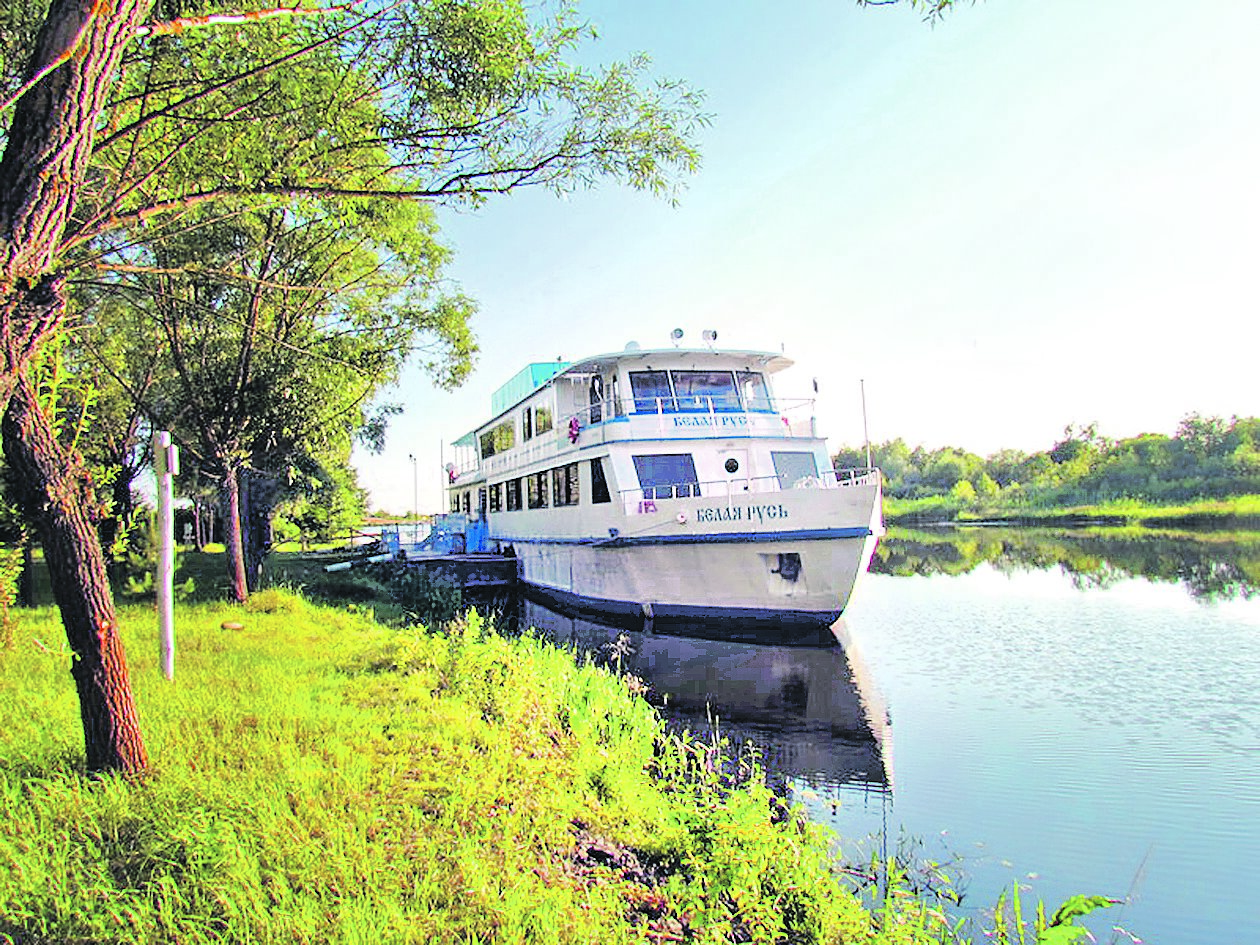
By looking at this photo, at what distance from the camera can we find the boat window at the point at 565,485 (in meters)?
18.6

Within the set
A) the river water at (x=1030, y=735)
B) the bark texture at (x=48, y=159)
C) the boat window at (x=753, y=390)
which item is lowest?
the river water at (x=1030, y=735)

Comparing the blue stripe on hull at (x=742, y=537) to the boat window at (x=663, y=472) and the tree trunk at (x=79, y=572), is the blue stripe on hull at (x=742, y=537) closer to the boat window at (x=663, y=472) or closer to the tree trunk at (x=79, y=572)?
the boat window at (x=663, y=472)

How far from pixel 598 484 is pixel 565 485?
7.67 ft

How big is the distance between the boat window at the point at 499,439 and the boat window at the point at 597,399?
6.36 m

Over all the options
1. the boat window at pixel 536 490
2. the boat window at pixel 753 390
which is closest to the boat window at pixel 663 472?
the boat window at pixel 753 390

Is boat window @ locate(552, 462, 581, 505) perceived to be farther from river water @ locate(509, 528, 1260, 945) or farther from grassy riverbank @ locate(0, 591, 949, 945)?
grassy riverbank @ locate(0, 591, 949, 945)

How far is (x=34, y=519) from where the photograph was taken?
13.6 feet

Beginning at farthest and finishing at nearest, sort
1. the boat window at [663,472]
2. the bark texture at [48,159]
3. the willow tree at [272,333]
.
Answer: the boat window at [663,472] → the willow tree at [272,333] → the bark texture at [48,159]

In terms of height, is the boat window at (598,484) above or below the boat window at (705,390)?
below

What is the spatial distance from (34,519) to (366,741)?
8.30 ft

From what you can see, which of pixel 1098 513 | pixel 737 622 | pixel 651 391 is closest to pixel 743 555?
pixel 737 622

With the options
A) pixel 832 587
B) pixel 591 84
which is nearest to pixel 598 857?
pixel 591 84

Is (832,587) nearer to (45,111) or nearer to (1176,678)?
(1176,678)

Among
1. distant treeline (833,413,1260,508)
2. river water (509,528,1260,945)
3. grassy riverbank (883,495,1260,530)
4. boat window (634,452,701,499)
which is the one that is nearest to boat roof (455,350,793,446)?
boat window (634,452,701,499)
